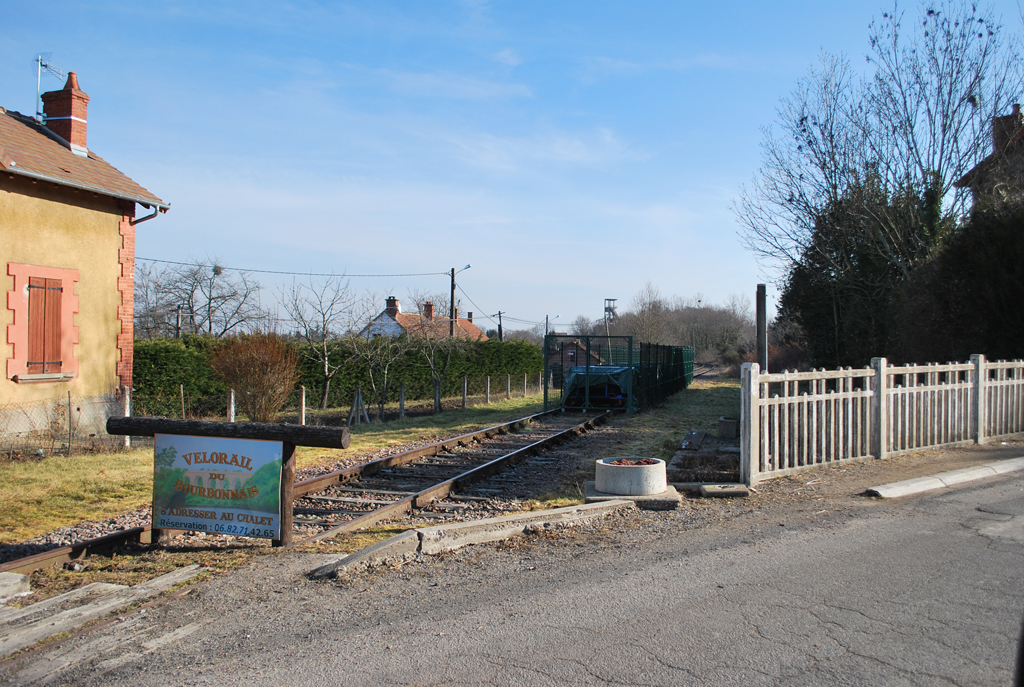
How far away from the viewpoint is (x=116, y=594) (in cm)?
502

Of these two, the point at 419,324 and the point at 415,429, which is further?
the point at 419,324

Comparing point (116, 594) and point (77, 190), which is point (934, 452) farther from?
point (77, 190)

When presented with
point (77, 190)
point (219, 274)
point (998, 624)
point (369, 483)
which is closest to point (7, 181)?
point (77, 190)

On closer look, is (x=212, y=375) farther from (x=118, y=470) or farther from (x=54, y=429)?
Result: (x=118, y=470)

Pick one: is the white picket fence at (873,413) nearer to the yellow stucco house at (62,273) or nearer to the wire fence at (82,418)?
the wire fence at (82,418)

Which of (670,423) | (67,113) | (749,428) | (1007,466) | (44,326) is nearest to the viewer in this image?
(749,428)

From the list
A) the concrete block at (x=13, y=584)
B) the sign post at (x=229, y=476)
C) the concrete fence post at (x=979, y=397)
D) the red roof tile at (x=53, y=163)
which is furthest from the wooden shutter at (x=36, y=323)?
the concrete fence post at (x=979, y=397)

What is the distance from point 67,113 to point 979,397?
1952cm

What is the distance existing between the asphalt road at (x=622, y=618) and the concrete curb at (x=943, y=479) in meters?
1.58

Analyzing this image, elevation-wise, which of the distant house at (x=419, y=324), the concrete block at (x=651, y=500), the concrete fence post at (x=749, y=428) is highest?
the distant house at (x=419, y=324)

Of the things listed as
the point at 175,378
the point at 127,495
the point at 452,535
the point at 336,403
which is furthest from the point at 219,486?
the point at 336,403

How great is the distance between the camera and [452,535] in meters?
6.23

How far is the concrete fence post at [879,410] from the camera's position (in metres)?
9.85

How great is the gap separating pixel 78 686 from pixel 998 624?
207 inches
